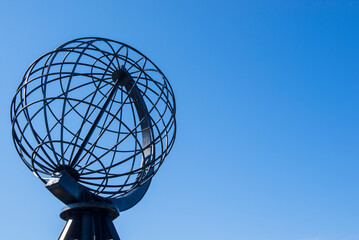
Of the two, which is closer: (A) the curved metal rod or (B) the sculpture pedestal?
(B) the sculpture pedestal

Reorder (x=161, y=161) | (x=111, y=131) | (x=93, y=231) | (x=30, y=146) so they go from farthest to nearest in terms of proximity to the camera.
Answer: (x=111, y=131)
(x=161, y=161)
(x=30, y=146)
(x=93, y=231)

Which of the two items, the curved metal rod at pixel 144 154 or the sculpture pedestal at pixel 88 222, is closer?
the sculpture pedestal at pixel 88 222

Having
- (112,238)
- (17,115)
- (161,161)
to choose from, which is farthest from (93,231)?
(17,115)

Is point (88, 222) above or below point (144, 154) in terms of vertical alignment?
below

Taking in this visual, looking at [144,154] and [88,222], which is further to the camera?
[144,154]

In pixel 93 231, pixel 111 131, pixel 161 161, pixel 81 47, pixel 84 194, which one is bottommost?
pixel 93 231

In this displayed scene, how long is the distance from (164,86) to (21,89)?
374 centimetres

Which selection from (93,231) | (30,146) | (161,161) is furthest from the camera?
(161,161)

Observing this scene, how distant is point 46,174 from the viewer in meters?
8.91

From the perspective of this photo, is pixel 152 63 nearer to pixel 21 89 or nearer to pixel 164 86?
pixel 164 86

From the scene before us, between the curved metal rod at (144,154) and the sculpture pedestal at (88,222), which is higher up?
the curved metal rod at (144,154)

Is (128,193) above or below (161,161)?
below

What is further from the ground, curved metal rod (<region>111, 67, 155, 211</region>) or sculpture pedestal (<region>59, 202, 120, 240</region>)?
curved metal rod (<region>111, 67, 155, 211</region>)

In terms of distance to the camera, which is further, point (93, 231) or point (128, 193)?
point (128, 193)
